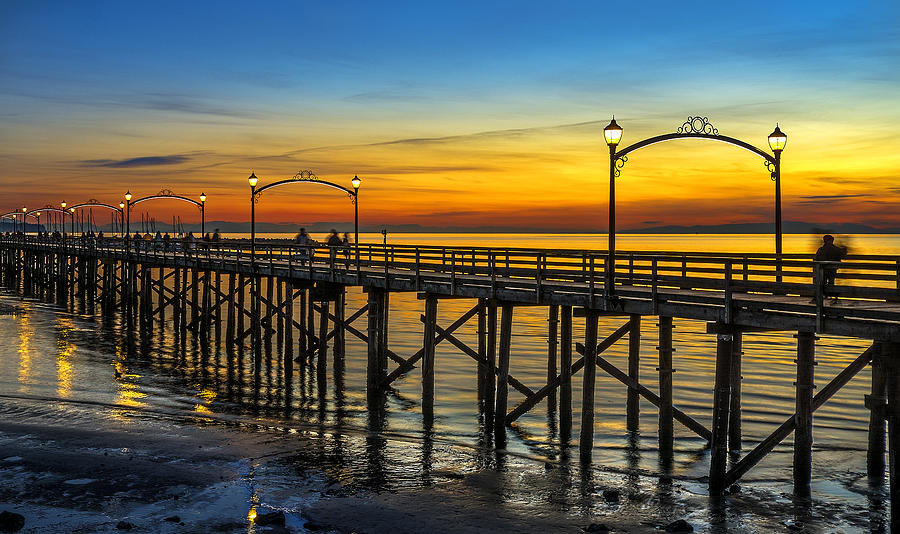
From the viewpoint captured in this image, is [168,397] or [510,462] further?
[168,397]

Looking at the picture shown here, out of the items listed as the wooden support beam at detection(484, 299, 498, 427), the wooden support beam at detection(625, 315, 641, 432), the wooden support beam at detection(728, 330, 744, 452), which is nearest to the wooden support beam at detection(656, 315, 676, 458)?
the wooden support beam at detection(728, 330, 744, 452)

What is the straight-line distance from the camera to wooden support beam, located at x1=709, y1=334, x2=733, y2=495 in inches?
544

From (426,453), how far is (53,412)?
893cm

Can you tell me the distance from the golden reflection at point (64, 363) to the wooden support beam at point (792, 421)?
16.4m

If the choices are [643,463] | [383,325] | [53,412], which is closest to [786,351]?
[383,325]

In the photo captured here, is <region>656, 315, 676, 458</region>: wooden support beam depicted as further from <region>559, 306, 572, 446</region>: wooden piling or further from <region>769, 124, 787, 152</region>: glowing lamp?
<region>769, 124, 787, 152</region>: glowing lamp

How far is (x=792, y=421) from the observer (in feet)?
43.5

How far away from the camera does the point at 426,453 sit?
55.4 ft

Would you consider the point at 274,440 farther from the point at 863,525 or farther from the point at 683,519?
the point at 863,525

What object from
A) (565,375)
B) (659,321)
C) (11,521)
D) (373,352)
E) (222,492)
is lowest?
(222,492)

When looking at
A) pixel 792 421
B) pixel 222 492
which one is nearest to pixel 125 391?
pixel 222 492

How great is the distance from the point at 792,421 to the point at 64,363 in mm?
22675

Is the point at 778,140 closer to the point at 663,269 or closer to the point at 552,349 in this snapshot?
the point at 663,269

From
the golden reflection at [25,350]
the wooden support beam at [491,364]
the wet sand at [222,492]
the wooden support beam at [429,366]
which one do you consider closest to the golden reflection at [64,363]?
the golden reflection at [25,350]
